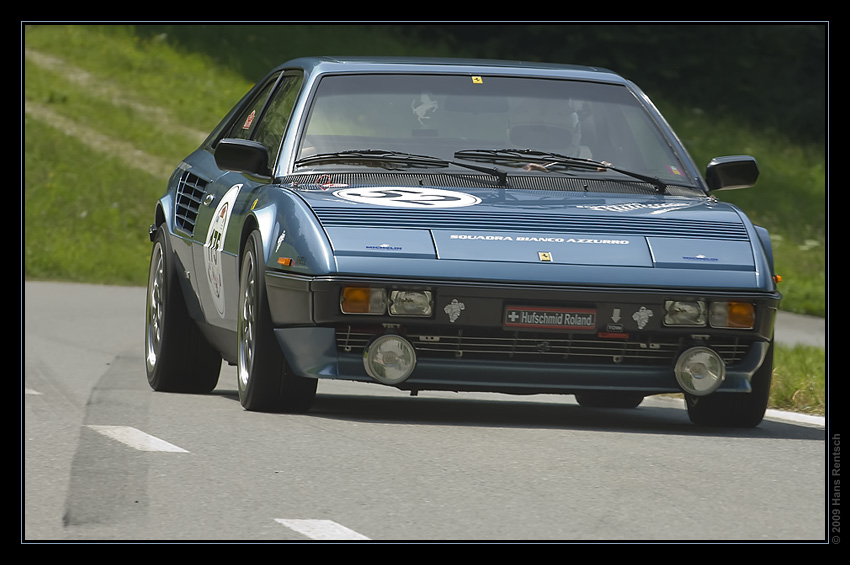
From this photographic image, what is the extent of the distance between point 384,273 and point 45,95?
2434 centimetres

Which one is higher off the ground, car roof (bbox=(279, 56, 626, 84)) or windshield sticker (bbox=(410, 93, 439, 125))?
car roof (bbox=(279, 56, 626, 84))

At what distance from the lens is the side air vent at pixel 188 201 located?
962cm

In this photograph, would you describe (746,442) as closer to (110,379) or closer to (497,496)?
(497,496)

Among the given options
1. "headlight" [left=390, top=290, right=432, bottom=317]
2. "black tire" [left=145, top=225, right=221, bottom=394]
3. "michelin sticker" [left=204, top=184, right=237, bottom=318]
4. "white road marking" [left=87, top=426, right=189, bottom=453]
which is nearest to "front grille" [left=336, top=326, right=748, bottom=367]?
"headlight" [left=390, top=290, right=432, bottom=317]

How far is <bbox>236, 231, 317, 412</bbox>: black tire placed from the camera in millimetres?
7887

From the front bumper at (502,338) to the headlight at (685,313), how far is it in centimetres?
3

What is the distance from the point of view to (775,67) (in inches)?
1419

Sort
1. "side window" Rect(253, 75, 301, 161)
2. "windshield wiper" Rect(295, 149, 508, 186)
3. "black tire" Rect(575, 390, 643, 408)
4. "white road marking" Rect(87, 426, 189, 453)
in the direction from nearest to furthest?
"white road marking" Rect(87, 426, 189, 453) < "windshield wiper" Rect(295, 149, 508, 186) < "side window" Rect(253, 75, 301, 161) < "black tire" Rect(575, 390, 643, 408)

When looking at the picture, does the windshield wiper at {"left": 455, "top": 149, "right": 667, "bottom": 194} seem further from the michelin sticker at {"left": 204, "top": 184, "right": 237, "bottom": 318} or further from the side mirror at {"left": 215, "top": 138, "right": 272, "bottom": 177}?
the michelin sticker at {"left": 204, "top": 184, "right": 237, "bottom": 318}

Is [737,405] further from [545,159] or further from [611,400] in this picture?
[611,400]

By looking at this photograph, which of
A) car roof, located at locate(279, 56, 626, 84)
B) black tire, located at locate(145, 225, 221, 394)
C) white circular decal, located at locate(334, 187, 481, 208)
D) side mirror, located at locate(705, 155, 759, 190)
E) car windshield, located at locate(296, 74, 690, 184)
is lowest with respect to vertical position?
black tire, located at locate(145, 225, 221, 394)

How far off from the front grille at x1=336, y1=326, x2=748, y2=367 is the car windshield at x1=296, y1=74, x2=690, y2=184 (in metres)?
1.24

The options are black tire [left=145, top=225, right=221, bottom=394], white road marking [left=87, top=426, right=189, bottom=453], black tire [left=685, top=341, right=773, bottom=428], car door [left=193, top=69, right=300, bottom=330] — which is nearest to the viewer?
white road marking [left=87, top=426, right=189, bottom=453]
